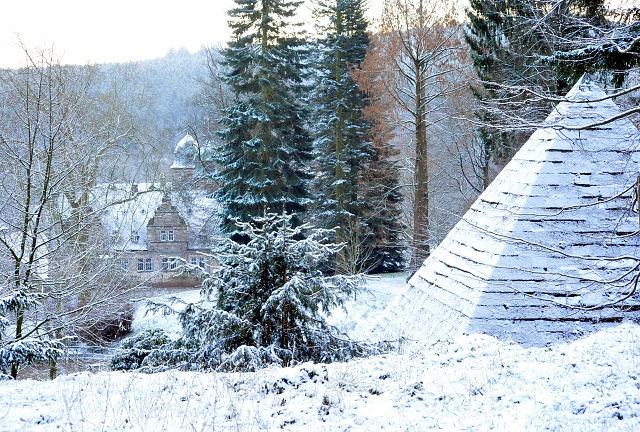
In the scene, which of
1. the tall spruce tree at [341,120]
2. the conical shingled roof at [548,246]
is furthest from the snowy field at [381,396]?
the tall spruce tree at [341,120]

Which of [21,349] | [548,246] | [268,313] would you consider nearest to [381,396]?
[268,313]

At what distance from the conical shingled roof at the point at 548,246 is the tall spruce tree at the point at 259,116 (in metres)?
14.4

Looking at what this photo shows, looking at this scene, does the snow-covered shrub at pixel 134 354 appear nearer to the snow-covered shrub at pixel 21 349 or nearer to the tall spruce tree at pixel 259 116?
the snow-covered shrub at pixel 21 349

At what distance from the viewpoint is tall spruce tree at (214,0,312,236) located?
21.0m

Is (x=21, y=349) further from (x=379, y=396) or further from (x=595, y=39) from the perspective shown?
(x=595, y=39)

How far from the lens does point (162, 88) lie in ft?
198

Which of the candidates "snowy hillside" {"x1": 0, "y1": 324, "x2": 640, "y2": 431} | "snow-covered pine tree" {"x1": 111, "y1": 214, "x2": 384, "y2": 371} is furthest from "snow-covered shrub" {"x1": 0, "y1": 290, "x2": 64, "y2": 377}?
"snow-covered pine tree" {"x1": 111, "y1": 214, "x2": 384, "y2": 371}

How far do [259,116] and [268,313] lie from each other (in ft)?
49.1

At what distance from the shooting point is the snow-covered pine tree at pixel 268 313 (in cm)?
703

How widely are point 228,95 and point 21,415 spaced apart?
27.9m

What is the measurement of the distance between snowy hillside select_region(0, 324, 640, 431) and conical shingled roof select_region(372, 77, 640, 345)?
2.15 ft

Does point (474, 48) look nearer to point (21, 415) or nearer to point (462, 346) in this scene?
point (462, 346)

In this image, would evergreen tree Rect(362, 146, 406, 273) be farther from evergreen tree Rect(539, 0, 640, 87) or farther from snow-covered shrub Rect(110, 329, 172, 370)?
snow-covered shrub Rect(110, 329, 172, 370)

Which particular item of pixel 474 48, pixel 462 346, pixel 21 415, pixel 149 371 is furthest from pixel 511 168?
pixel 474 48
